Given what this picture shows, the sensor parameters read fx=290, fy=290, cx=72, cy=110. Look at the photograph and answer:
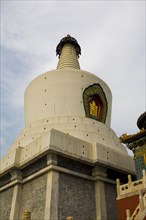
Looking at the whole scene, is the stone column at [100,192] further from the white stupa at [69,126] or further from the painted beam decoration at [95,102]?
the painted beam decoration at [95,102]

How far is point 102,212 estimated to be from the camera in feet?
42.1

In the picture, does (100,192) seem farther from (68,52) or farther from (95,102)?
(68,52)

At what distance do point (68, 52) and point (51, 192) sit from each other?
13939mm

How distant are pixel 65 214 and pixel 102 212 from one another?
74.3 inches

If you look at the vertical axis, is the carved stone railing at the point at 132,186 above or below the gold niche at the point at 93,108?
below

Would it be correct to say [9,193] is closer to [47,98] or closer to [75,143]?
[75,143]

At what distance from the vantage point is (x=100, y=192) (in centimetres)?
1337

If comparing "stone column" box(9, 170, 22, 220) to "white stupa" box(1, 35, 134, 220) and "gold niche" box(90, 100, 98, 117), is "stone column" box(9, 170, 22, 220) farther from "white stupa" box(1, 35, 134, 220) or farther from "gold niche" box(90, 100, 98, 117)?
"gold niche" box(90, 100, 98, 117)

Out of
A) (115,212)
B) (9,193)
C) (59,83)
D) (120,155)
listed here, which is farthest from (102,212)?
(59,83)

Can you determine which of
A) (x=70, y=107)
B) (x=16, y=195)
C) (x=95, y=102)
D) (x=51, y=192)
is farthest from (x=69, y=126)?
(x=51, y=192)

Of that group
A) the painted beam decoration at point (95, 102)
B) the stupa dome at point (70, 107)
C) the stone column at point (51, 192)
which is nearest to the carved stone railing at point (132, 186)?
the stone column at point (51, 192)

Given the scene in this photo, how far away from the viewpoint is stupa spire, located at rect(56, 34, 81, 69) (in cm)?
2161

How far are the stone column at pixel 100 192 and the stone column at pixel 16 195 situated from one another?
3.60m

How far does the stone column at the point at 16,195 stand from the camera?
13.1 m
